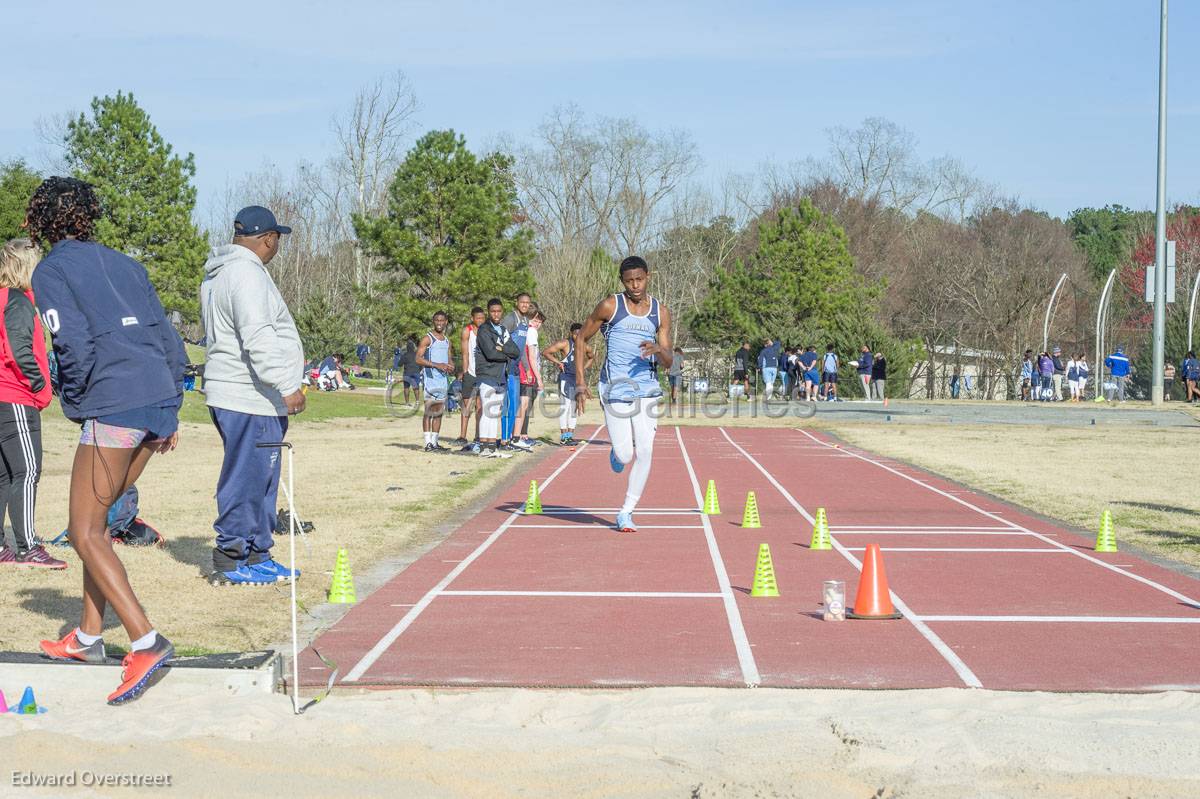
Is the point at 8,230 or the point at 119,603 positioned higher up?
the point at 8,230

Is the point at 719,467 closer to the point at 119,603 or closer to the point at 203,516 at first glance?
the point at 203,516

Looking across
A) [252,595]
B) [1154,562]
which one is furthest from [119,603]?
[1154,562]

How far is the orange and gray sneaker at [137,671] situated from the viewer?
5578 millimetres

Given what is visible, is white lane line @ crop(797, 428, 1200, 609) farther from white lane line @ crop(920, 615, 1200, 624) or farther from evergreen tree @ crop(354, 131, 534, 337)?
evergreen tree @ crop(354, 131, 534, 337)

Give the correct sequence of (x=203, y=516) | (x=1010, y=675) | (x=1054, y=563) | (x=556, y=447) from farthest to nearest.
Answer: (x=556, y=447), (x=203, y=516), (x=1054, y=563), (x=1010, y=675)

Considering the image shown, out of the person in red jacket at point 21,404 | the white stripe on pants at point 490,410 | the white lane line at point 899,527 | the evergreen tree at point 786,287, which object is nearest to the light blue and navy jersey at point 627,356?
the white lane line at point 899,527

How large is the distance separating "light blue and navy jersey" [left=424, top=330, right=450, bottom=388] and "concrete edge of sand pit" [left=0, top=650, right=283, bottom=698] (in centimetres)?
1384

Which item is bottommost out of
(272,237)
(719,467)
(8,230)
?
(719,467)

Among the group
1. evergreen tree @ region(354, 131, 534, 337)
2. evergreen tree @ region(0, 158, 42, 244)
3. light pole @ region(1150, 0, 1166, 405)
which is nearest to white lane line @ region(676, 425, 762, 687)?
light pole @ region(1150, 0, 1166, 405)

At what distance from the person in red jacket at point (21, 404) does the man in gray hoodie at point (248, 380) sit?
135 cm

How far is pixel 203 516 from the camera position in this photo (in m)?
12.2

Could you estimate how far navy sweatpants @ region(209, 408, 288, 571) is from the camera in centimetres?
827

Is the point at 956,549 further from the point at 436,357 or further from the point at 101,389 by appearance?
the point at 436,357

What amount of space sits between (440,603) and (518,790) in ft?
12.0
